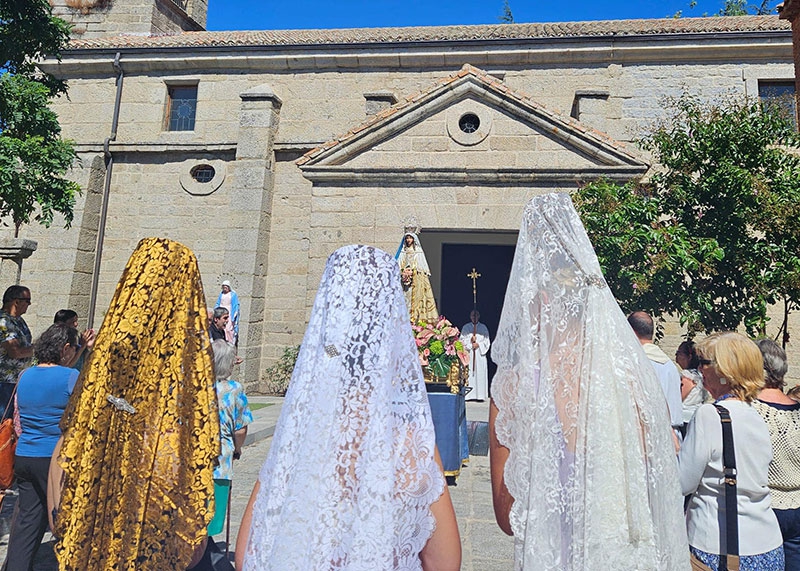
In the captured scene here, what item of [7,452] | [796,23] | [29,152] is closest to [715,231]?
[796,23]

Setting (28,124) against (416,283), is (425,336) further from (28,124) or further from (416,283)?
(28,124)

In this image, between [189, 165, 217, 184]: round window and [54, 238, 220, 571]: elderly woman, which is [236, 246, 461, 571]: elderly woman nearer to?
[54, 238, 220, 571]: elderly woman

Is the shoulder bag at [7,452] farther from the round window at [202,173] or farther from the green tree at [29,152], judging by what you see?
the round window at [202,173]

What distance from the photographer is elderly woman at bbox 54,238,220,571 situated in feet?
7.57

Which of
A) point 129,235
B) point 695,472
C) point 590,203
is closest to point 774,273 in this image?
point 590,203

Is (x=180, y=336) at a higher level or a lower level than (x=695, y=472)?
higher

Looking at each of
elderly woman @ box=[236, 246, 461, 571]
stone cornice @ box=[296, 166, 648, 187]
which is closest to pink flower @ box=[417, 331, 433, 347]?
elderly woman @ box=[236, 246, 461, 571]

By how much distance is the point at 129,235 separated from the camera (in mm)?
14781

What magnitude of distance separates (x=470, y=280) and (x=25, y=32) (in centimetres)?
1047

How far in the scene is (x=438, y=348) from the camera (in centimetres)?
630

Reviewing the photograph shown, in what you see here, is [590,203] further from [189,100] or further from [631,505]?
[189,100]

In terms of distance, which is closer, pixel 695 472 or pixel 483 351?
pixel 695 472

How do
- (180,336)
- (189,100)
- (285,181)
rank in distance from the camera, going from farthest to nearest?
(189,100) < (285,181) < (180,336)

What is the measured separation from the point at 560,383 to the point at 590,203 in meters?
6.86
